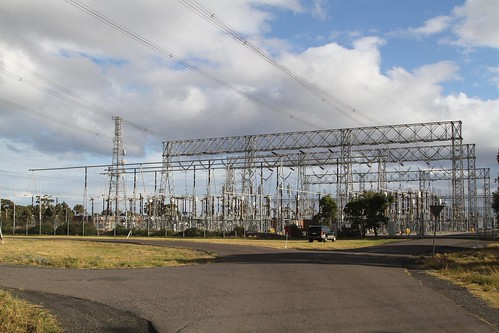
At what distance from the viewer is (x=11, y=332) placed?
27.0ft

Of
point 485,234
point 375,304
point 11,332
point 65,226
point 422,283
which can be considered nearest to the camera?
point 11,332

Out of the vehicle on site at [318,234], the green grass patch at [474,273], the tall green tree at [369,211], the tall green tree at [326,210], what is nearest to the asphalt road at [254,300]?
the green grass patch at [474,273]

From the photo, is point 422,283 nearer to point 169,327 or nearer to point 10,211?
point 169,327

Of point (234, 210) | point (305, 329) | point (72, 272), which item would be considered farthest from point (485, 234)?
point (305, 329)

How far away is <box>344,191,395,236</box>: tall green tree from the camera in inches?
2522

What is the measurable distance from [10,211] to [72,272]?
87.1 metres

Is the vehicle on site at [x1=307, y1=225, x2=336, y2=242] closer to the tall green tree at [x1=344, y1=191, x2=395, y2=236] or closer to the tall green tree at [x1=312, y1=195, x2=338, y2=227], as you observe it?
the tall green tree at [x1=344, y1=191, x2=395, y2=236]

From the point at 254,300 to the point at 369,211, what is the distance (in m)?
54.4

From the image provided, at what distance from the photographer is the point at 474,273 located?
18453 mm

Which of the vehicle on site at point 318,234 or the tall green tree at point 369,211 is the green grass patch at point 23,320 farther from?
the tall green tree at point 369,211

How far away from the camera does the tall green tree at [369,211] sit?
6406 cm

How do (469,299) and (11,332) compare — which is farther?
(469,299)

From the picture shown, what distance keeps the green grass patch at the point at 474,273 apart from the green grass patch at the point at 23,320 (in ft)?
30.8

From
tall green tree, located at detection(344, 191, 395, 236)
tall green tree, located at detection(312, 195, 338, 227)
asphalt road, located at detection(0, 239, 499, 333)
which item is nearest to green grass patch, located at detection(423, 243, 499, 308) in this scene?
asphalt road, located at detection(0, 239, 499, 333)
